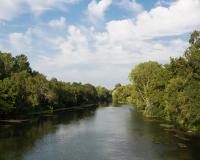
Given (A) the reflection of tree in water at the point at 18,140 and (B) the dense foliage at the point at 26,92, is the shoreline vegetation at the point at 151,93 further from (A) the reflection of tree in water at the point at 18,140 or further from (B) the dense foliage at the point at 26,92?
(A) the reflection of tree in water at the point at 18,140

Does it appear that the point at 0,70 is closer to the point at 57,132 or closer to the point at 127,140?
the point at 57,132

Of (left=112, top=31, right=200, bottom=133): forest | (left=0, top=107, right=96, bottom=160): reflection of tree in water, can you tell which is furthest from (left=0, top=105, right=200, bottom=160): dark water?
(left=112, top=31, right=200, bottom=133): forest

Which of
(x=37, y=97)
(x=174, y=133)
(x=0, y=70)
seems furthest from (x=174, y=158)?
(x=0, y=70)

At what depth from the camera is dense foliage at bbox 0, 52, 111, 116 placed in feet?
312

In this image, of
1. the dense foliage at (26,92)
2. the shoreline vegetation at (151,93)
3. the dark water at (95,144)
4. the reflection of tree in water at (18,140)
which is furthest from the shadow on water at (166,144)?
the dense foliage at (26,92)

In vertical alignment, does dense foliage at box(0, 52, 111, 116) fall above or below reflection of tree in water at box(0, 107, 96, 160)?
above

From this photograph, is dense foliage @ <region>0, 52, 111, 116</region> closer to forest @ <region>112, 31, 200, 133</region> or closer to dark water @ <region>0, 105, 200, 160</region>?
dark water @ <region>0, 105, 200, 160</region>

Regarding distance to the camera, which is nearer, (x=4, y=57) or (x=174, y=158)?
(x=174, y=158)

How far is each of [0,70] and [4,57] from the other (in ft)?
94.6

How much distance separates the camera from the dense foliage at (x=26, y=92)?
312 feet

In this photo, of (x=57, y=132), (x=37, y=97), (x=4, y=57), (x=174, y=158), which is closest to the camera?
(x=174, y=158)

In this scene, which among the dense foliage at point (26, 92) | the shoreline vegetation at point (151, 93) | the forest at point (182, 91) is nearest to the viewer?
the forest at point (182, 91)

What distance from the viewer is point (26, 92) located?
387 feet

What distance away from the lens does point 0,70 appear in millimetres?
124062
